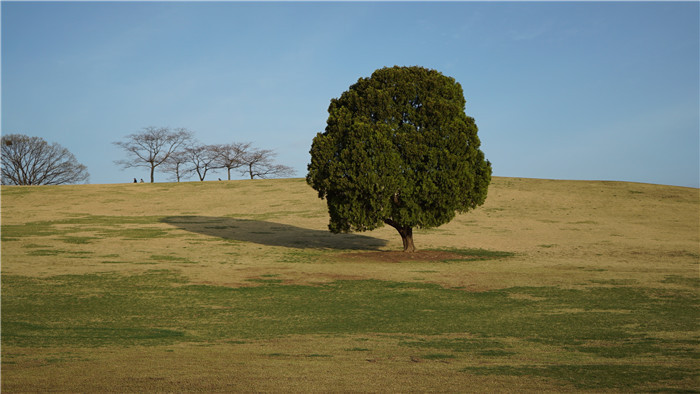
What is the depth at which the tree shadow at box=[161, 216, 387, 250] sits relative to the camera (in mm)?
33500

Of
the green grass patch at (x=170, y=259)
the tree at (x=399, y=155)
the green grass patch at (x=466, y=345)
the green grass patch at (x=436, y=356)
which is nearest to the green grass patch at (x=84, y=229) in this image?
the green grass patch at (x=170, y=259)

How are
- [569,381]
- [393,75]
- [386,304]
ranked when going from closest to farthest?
[569,381]
[386,304]
[393,75]

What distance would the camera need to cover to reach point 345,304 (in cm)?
1719

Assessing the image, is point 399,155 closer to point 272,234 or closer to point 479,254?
point 479,254

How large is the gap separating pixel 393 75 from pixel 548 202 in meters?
27.8

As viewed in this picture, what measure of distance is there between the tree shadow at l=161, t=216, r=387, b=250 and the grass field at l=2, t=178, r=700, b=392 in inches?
8.3

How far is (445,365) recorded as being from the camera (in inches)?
371

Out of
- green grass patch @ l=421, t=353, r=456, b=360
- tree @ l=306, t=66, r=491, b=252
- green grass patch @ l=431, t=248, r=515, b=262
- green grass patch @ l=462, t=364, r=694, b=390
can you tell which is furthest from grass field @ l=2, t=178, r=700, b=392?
tree @ l=306, t=66, r=491, b=252

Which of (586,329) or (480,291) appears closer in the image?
(586,329)

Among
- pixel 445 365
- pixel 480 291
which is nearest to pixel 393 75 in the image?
pixel 480 291

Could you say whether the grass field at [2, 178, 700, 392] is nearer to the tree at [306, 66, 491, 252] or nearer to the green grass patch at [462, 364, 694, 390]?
the green grass patch at [462, 364, 694, 390]

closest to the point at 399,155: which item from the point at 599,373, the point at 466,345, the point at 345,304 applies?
the point at 345,304

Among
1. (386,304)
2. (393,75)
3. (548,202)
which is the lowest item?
(386,304)

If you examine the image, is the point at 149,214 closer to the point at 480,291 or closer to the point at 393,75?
the point at 393,75
